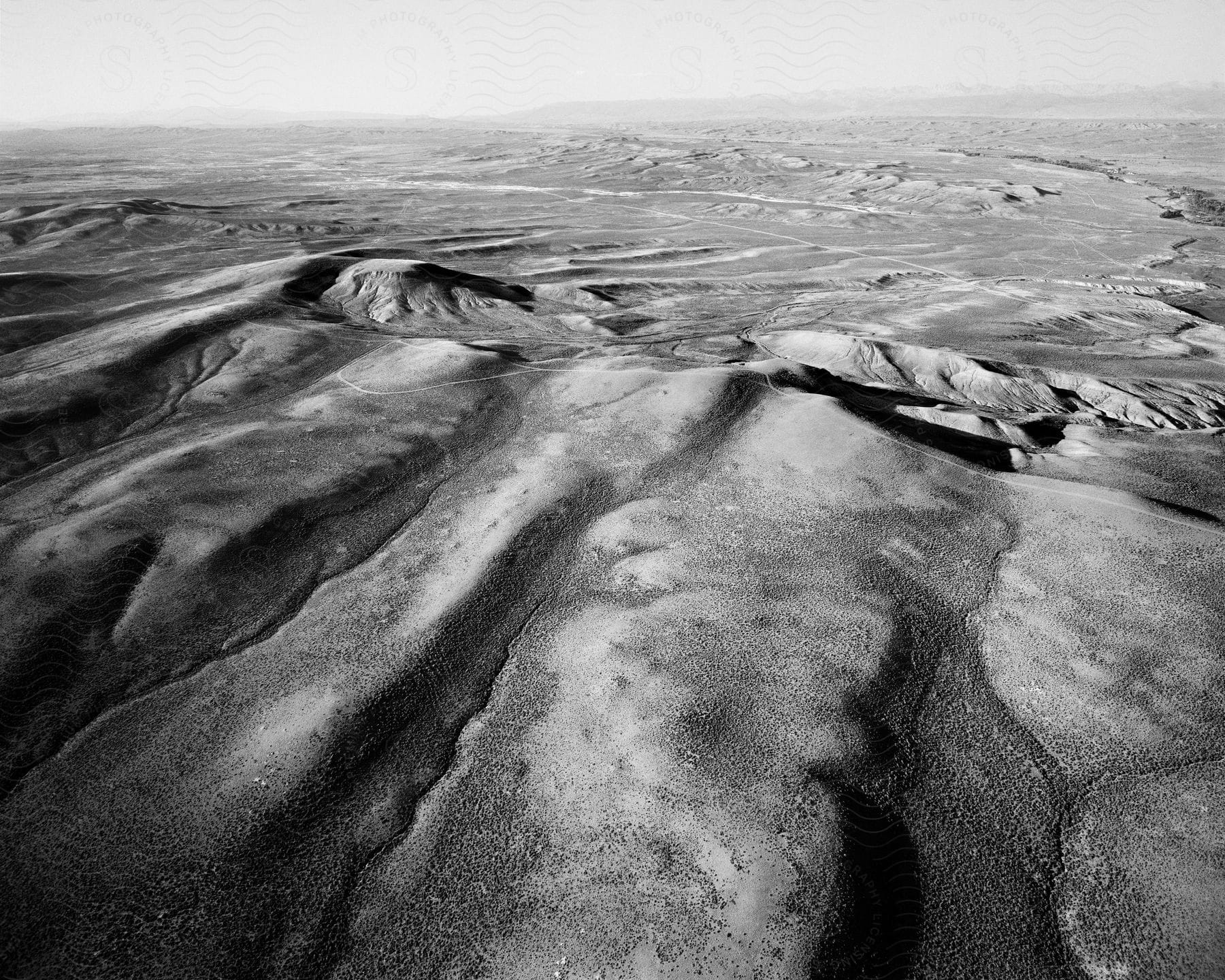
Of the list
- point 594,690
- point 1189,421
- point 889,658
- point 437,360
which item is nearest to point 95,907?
point 594,690

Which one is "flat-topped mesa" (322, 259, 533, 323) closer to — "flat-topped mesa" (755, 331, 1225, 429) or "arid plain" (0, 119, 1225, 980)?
"arid plain" (0, 119, 1225, 980)

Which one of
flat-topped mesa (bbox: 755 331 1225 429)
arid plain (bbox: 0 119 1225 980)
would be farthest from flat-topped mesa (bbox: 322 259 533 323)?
flat-topped mesa (bbox: 755 331 1225 429)

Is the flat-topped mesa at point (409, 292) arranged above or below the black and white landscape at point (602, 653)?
above

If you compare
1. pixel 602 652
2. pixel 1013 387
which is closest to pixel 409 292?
pixel 602 652

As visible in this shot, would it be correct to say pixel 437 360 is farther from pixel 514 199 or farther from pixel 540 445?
pixel 514 199

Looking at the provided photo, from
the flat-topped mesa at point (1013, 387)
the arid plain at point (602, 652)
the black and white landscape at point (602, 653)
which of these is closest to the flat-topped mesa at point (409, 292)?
the black and white landscape at point (602, 653)

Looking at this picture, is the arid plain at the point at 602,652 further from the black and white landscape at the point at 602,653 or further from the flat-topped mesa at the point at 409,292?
the flat-topped mesa at the point at 409,292
